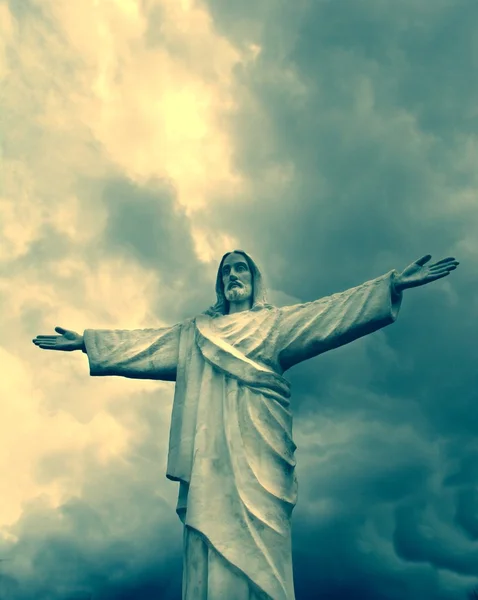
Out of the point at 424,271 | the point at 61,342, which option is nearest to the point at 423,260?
the point at 424,271

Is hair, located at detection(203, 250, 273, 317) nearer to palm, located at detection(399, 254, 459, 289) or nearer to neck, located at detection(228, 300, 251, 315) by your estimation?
neck, located at detection(228, 300, 251, 315)

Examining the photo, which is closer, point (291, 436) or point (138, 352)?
point (291, 436)

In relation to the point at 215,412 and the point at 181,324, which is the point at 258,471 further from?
the point at 181,324

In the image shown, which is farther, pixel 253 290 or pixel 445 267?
pixel 253 290

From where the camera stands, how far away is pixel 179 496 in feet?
40.8

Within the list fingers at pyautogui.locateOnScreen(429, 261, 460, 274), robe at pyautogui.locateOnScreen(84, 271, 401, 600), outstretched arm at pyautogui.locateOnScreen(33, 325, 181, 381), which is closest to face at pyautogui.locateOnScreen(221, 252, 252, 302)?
robe at pyautogui.locateOnScreen(84, 271, 401, 600)

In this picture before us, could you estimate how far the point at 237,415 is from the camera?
41.1ft

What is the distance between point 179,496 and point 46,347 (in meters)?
4.25

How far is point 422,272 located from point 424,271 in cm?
4

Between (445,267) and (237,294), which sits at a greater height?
(237,294)

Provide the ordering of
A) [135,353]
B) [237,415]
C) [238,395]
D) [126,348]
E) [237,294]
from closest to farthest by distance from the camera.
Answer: [237,415]
[238,395]
[135,353]
[126,348]
[237,294]

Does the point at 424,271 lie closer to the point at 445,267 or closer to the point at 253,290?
the point at 445,267

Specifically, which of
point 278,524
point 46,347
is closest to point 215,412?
point 278,524

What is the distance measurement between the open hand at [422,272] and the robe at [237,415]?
19cm
